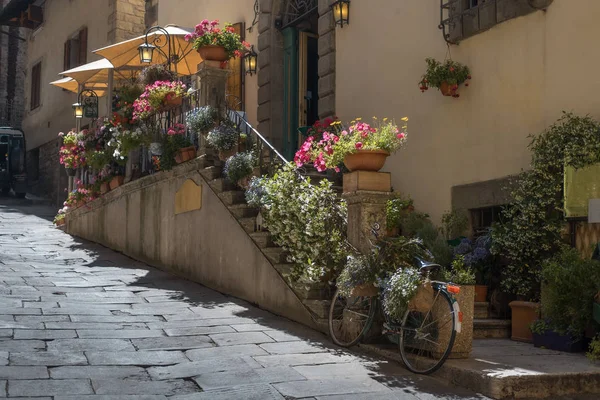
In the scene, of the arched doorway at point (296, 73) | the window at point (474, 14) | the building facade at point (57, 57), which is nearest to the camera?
the window at point (474, 14)

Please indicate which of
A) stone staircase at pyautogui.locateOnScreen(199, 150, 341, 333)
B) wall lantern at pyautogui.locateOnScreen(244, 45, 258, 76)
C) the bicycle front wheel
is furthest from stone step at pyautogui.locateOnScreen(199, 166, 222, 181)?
the bicycle front wheel

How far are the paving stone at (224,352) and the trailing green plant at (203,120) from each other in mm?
4559

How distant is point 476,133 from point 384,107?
6.53 feet

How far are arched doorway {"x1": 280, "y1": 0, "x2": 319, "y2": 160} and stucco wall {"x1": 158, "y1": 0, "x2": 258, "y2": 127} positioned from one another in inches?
36.5

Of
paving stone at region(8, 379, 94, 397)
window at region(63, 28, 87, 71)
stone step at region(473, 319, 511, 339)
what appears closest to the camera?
paving stone at region(8, 379, 94, 397)

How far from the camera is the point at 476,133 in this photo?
355 inches

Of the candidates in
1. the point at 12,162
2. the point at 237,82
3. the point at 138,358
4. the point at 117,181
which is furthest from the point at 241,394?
the point at 12,162

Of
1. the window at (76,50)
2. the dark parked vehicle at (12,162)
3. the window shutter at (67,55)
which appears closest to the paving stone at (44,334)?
the window at (76,50)

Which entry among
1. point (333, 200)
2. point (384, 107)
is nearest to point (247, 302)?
point (333, 200)

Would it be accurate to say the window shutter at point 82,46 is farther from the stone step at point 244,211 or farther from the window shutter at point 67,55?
the stone step at point 244,211

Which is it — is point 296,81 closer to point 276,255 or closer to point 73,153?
point 73,153

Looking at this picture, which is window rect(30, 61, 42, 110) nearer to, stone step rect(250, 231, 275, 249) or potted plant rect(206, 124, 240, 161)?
potted plant rect(206, 124, 240, 161)

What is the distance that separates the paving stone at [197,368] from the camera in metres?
6.13

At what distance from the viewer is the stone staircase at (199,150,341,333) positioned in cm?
791
